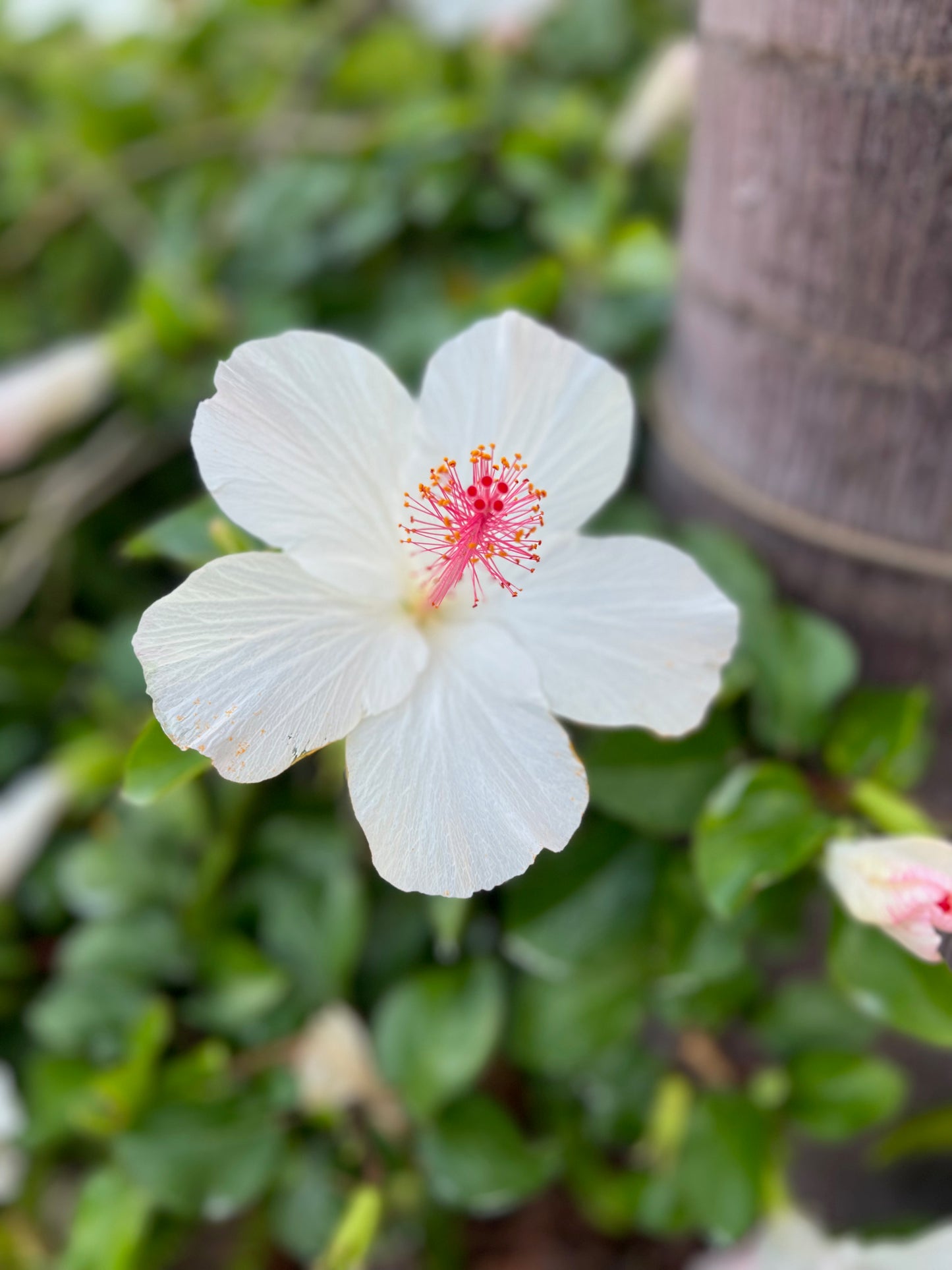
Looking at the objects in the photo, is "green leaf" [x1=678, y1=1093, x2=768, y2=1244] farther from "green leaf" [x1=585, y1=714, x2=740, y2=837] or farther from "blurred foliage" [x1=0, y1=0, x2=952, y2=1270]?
"green leaf" [x1=585, y1=714, x2=740, y2=837]

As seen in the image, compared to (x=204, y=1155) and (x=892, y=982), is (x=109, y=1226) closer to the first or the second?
(x=204, y=1155)

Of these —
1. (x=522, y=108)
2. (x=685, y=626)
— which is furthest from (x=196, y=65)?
(x=685, y=626)

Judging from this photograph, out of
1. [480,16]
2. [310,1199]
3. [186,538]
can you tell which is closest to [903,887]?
[186,538]

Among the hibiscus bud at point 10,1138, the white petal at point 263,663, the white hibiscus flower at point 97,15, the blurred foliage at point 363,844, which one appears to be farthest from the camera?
the white hibiscus flower at point 97,15

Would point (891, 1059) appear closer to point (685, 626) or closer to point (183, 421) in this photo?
point (685, 626)

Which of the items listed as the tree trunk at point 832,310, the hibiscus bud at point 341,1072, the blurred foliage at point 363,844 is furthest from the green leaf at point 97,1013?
the tree trunk at point 832,310

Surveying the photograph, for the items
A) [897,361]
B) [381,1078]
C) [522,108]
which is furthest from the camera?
[522,108]

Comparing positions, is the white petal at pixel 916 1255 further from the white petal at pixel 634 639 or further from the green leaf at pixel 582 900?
the white petal at pixel 634 639
